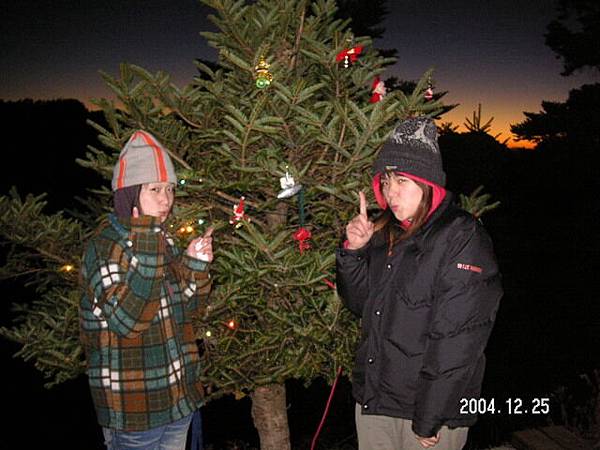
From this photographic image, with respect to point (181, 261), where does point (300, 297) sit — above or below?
below

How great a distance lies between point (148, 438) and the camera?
8.02 feet

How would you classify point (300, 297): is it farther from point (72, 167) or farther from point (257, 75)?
point (72, 167)

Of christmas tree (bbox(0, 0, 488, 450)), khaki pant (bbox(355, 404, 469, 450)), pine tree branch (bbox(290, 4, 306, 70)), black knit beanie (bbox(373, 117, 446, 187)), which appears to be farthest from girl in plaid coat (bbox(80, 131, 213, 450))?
pine tree branch (bbox(290, 4, 306, 70))

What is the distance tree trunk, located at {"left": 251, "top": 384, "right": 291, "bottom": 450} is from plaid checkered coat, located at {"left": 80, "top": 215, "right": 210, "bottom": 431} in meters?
1.54

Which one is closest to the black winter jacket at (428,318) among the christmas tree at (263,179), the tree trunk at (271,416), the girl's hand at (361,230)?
the girl's hand at (361,230)

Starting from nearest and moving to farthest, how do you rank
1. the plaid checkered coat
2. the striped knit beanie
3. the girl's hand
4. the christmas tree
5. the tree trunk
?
the plaid checkered coat, the striped knit beanie, the girl's hand, the christmas tree, the tree trunk

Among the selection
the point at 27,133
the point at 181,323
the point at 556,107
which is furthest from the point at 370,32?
the point at 27,133

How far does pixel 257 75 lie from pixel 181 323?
1.58 meters

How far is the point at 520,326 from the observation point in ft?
53.0

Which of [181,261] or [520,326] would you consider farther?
[520,326]

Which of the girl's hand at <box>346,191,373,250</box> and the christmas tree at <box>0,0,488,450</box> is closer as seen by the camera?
the girl's hand at <box>346,191,373,250</box>

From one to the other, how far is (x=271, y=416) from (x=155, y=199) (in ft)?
8.08

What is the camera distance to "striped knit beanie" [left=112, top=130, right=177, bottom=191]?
238 cm

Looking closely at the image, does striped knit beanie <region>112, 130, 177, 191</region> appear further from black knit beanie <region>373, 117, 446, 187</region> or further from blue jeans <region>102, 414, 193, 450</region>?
blue jeans <region>102, 414, 193, 450</region>
